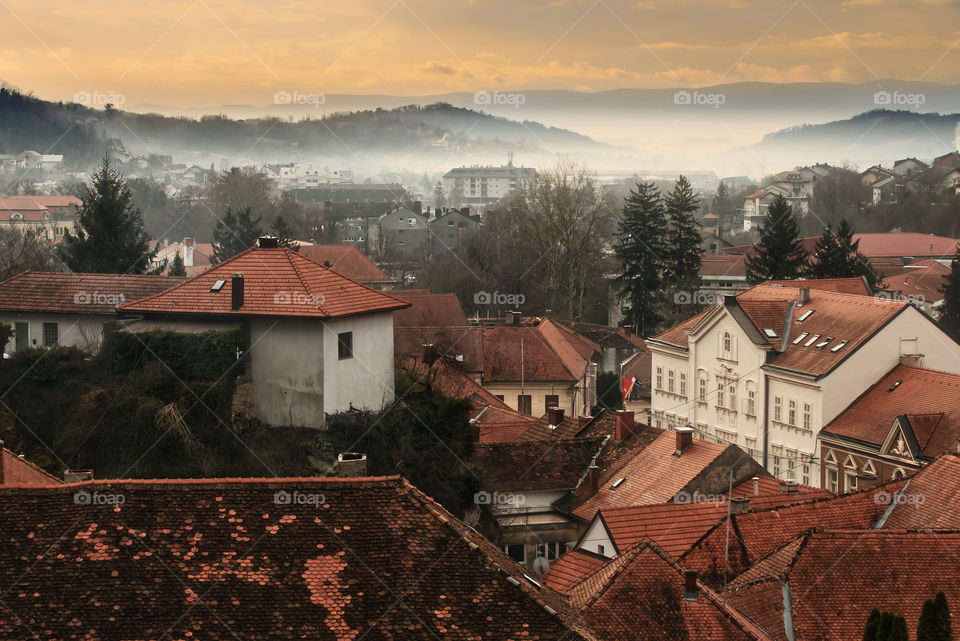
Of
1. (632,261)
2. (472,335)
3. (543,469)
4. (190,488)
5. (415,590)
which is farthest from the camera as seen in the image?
(632,261)

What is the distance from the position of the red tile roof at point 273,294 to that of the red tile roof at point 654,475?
7.93 m

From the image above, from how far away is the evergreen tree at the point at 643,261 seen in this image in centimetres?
7944

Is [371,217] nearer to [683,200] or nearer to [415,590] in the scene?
[683,200]

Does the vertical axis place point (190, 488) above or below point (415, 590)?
above

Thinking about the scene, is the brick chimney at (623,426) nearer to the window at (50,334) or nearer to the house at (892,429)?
the house at (892,429)

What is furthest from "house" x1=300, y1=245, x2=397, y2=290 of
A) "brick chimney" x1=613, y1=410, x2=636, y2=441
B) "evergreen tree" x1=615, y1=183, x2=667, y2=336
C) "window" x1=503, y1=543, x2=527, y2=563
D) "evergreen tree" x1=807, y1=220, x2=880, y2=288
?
"window" x1=503, y1=543, x2=527, y2=563

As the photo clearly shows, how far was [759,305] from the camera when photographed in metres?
52.0

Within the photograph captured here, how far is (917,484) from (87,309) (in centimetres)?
2351

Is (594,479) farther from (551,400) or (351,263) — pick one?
(351,263)

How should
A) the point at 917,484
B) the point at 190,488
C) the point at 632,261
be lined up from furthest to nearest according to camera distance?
the point at 632,261 < the point at 917,484 < the point at 190,488

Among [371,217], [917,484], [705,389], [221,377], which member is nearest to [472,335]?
[705,389]

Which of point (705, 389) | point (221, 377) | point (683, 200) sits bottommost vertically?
point (705, 389)

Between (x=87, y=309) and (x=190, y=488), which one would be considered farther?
(x=87, y=309)

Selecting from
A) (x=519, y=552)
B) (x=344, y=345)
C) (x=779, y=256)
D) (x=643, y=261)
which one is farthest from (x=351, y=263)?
(x=344, y=345)
